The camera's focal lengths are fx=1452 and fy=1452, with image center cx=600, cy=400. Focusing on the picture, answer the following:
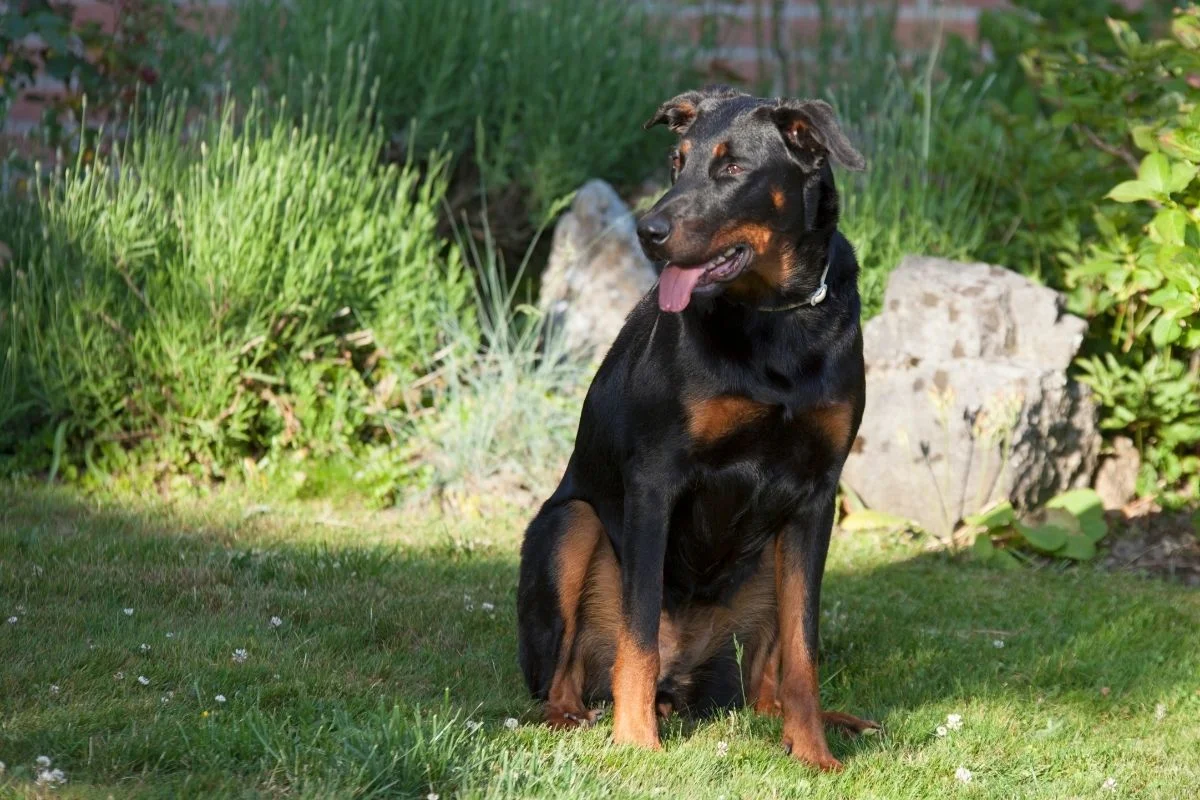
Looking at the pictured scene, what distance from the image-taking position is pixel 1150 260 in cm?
511

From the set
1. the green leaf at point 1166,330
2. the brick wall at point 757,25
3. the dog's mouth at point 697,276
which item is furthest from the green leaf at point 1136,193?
the brick wall at point 757,25

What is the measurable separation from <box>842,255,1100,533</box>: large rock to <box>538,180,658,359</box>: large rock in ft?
4.23

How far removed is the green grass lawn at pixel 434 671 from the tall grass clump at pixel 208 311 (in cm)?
44

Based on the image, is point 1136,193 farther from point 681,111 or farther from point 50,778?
point 50,778

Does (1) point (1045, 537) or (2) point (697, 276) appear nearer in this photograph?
(2) point (697, 276)

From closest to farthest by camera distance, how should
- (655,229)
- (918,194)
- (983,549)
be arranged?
1. (655,229)
2. (983,549)
3. (918,194)

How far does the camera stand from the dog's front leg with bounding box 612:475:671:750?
357cm

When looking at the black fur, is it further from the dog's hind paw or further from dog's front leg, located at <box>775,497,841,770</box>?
the dog's hind paw

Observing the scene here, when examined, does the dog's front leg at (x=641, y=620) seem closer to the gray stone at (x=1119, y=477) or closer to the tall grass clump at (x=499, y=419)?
the tall grass clump at (x=499, y=419)

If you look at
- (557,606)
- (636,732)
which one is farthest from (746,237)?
(636,732)

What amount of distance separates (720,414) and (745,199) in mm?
529

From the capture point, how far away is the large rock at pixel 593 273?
Result: 23.6 ft

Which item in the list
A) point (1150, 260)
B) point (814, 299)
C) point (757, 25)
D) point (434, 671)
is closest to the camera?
point (814, 299)

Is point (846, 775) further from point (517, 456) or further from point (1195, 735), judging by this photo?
point (517, 456)
